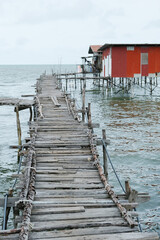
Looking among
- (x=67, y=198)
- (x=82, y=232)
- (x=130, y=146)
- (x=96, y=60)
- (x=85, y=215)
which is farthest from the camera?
(x=96, y=60)

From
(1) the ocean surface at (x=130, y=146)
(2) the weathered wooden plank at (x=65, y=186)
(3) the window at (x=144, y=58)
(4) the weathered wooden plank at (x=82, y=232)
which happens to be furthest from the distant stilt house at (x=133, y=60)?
(4) the weathered wooden plank at (x=82, y=232)

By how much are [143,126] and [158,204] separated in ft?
45.7

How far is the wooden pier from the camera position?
616cm

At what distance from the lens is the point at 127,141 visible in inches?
855

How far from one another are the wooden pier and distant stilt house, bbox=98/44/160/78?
1117 inches

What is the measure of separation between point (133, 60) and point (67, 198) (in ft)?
111

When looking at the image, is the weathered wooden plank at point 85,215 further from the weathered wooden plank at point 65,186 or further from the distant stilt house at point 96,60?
the distant stilt house at point 96,60

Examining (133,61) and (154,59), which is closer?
(133,61)

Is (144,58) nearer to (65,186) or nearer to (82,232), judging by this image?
(65,186)

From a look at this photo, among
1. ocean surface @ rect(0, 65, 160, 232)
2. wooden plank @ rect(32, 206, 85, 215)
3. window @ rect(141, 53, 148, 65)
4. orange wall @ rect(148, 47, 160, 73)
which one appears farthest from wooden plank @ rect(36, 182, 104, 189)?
orange wall @ rect(148, 47, 160, 73)

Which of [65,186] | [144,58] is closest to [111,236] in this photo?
[65,186]

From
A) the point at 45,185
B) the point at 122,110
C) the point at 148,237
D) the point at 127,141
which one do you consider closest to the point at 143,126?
the point at 127,141

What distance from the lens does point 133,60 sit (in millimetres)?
39719

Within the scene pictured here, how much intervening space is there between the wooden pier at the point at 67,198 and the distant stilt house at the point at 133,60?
28.4m
